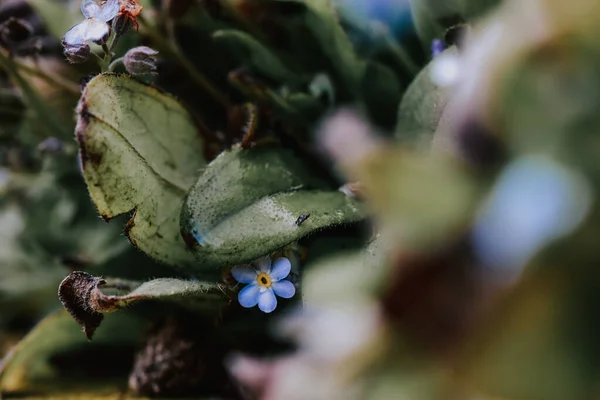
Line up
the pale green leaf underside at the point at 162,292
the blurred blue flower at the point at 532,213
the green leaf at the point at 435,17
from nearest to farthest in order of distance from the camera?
1. the blurred blue flower at the point at 532,213
2. the pale green leaf underside at the point at 162,292
3. the green leaf at the point at 435,17

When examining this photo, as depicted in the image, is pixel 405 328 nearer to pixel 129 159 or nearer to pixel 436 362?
pixel 436 362

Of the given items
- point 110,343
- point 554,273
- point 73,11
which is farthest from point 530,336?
point 73,11

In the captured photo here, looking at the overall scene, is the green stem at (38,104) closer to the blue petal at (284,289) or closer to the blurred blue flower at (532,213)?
the blue petal at (284,289)

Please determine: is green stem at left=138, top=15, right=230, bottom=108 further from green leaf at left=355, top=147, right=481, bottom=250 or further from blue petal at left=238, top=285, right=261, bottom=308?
green leaf at left=355, top=147, right=481, bottom=250

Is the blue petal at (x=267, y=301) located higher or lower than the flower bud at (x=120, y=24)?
lower

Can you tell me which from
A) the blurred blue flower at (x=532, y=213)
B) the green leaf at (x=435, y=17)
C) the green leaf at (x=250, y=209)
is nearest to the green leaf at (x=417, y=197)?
the blurred blue flower at (x=532, y=213)

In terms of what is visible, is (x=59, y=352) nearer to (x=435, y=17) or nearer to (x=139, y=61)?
(x=139, y=61)

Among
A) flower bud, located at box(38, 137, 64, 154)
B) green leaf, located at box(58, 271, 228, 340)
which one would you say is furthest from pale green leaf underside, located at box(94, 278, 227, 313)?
flower bud, located at box(38, 137, 64, 154)

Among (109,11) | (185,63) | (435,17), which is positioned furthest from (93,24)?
(435,17)
